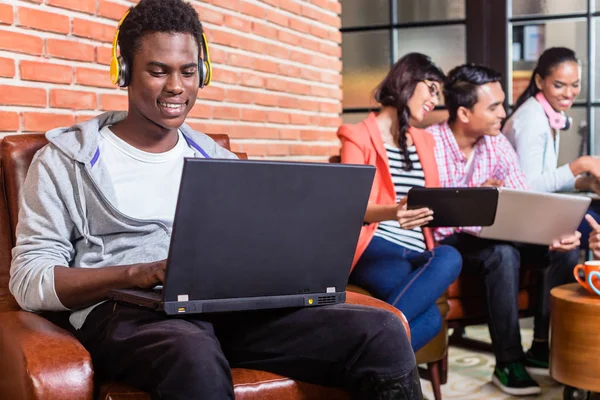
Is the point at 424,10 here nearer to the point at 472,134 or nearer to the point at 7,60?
the point at 472,134

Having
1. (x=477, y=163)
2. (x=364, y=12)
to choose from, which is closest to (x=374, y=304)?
(x=477, y=163)

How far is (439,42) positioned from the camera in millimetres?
4191

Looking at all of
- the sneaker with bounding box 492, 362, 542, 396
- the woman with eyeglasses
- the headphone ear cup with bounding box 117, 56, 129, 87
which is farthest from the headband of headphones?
the headphone ear cup with bounding box 117, 56, 129, 87

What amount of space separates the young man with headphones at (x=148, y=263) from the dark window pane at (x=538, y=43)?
8.38 feet

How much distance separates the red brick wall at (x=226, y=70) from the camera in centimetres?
202

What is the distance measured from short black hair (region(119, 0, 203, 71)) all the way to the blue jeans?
3.47 feet

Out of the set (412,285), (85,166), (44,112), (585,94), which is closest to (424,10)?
(585,94)

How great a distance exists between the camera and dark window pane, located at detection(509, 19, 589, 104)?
396 centimetres

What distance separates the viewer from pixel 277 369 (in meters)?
1.55

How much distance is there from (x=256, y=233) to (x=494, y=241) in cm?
168

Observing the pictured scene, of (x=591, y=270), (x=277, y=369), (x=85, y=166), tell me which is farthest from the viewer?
(x=591, y=270)

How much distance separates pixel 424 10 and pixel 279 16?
4.12 ft

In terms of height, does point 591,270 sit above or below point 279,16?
below

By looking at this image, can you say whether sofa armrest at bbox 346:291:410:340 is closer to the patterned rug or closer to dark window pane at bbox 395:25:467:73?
the patterned rug
